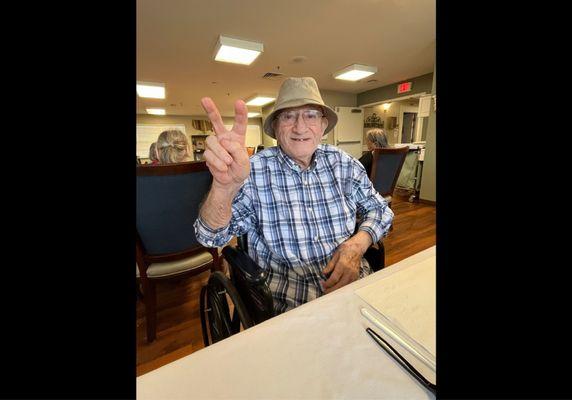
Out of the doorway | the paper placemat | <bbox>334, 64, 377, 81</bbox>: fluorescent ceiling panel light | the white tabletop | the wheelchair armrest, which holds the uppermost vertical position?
<bbox>334, 64, 377, 81</bbox>: fluorescent ceiling panel light

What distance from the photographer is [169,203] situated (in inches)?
44.7

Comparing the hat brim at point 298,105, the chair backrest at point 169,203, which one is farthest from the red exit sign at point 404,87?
the chair backrest at point 169,203

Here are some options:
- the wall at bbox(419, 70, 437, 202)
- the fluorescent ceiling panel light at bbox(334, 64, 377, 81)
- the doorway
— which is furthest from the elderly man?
the doorway

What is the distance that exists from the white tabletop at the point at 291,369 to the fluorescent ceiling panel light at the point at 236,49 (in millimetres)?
3032

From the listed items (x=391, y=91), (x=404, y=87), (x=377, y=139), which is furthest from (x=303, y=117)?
(x=391, y=91)

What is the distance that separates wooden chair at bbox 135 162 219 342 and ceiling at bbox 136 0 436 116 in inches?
68.8

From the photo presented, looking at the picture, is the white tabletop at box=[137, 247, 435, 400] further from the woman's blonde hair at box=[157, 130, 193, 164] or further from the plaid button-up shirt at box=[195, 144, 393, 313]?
the woman's blonde hair at box=[157, 130, 193, 164]

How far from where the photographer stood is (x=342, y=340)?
329 millimetres

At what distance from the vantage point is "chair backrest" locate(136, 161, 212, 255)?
1054mm

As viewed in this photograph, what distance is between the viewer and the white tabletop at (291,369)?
260mm

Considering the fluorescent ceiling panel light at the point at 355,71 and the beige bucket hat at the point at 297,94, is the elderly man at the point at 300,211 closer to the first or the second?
the beige bucket hat at the point at 297,94
